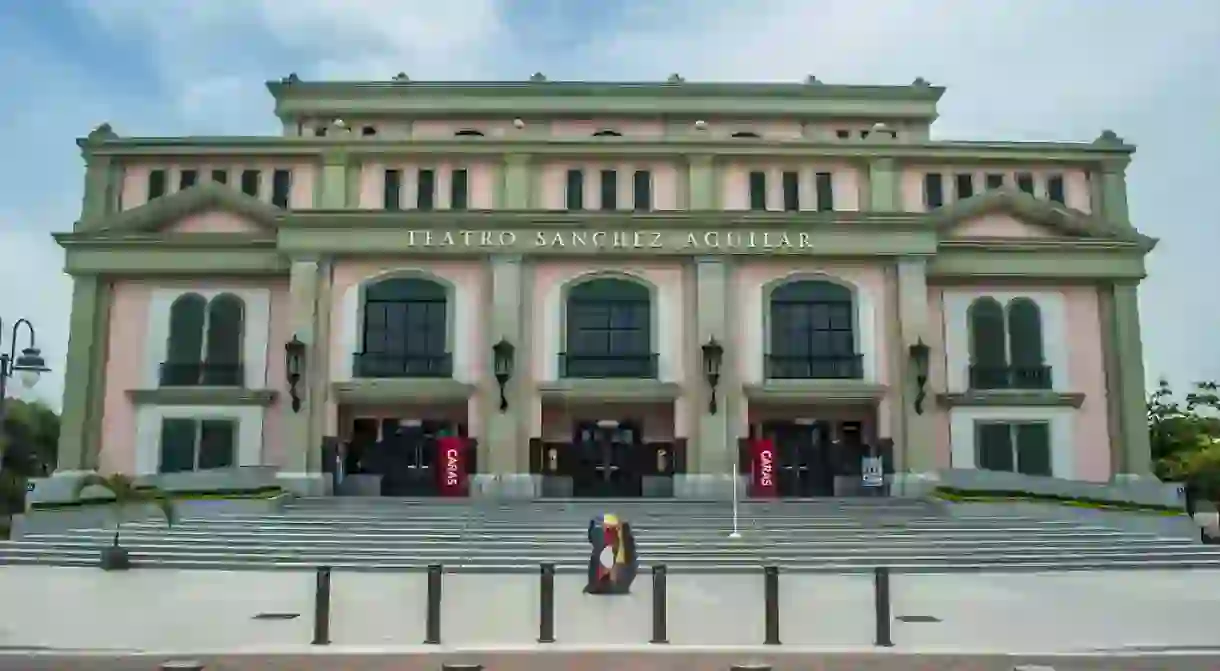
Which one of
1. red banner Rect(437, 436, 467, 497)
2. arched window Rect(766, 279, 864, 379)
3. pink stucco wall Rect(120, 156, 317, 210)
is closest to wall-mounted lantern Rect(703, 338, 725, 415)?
arched window Rect(766, 279, 864, 379)

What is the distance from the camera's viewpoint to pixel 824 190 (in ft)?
110

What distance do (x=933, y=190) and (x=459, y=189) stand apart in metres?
15.8

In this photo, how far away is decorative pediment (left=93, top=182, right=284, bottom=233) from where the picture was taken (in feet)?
107

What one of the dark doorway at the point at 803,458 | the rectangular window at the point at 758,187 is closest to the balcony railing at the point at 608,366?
the dark doorway at the point at 803,458

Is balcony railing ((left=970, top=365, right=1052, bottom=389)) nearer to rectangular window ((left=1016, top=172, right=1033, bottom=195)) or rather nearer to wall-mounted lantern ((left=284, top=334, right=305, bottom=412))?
rectangular window ((left=1016, top=172, right=1033, bottom=195))

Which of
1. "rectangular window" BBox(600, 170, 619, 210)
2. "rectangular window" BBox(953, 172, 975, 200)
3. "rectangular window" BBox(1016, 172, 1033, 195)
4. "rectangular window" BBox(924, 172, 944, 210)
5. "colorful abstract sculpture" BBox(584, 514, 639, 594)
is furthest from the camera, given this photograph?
"rectangular window" BBox(1016, 172, 1033, 195)

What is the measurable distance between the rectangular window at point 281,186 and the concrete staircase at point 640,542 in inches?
469

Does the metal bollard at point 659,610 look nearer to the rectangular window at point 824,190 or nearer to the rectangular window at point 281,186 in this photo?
the rectangular window at point 824,190

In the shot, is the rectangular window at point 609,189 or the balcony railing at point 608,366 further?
the rectangular window at point 609,189

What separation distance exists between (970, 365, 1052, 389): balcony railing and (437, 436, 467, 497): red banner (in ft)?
52.9

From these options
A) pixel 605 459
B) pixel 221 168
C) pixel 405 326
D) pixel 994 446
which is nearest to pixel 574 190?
pixel 405 326

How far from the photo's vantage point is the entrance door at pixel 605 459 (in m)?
32.4

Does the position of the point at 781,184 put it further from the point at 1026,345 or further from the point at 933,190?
the point at 1026,345

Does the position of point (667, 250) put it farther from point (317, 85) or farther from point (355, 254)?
point (317, 85)
